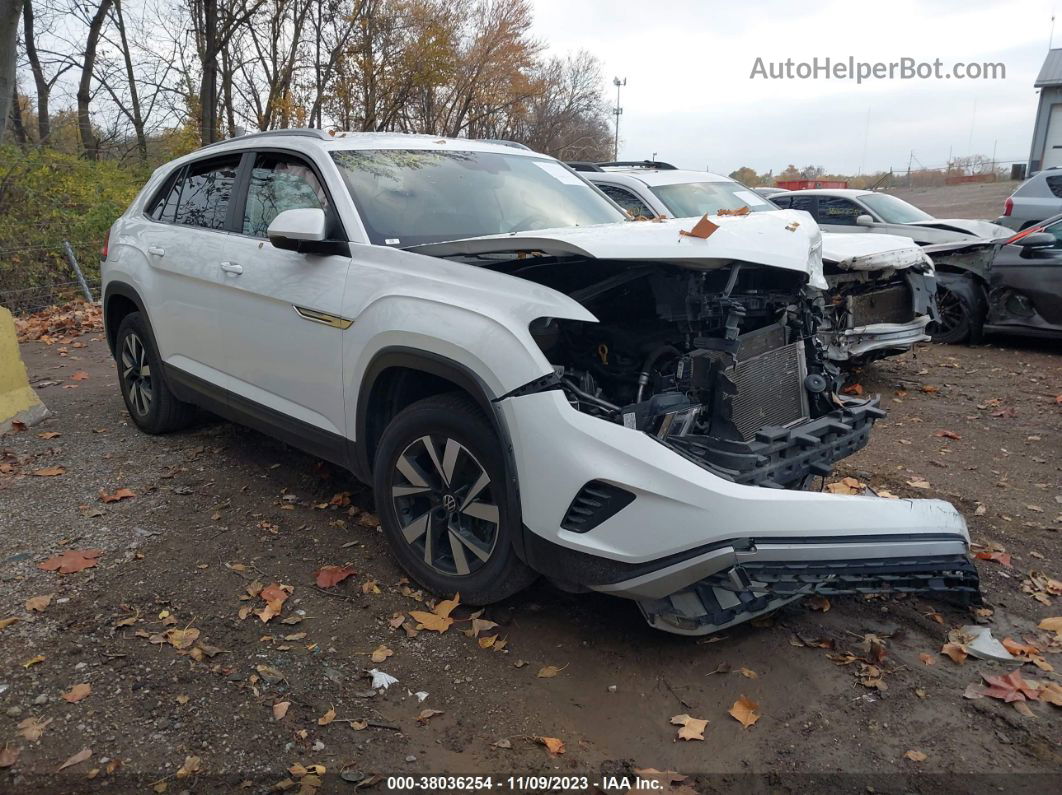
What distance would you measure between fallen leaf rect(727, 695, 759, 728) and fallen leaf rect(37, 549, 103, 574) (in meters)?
3.02

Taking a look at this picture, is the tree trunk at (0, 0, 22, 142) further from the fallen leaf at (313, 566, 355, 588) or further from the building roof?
the building roof

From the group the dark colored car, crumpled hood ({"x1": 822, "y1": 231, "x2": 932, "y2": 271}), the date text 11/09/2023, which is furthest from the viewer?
the dark colored car

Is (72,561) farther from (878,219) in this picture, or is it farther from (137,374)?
(878,219)

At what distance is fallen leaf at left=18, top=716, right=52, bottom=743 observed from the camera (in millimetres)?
2795

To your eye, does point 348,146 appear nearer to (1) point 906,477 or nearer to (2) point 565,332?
(2) point 565,332

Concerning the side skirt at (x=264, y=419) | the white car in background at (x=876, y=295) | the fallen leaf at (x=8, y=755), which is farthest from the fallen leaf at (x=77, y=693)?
the white car in background at (x=876, y=295)

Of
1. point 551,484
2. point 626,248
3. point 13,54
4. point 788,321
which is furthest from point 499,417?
point 13,54

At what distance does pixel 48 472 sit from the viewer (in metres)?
5.24

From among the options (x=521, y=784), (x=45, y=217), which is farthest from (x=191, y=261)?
(x=45, y=217)

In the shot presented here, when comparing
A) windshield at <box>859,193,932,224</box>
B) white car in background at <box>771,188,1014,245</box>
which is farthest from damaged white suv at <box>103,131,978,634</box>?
windshield at <box>859,193,932,224</box>

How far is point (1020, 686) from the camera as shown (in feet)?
10.0

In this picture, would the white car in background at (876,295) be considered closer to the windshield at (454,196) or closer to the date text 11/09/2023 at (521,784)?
the windshield at (454,196)

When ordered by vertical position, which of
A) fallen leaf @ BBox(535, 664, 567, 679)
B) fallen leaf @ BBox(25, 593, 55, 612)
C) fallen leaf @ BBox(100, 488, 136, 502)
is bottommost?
fallen leaf @ BBox(535, 664, 567, 679)

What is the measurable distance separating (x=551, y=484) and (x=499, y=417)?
0.32 metres
